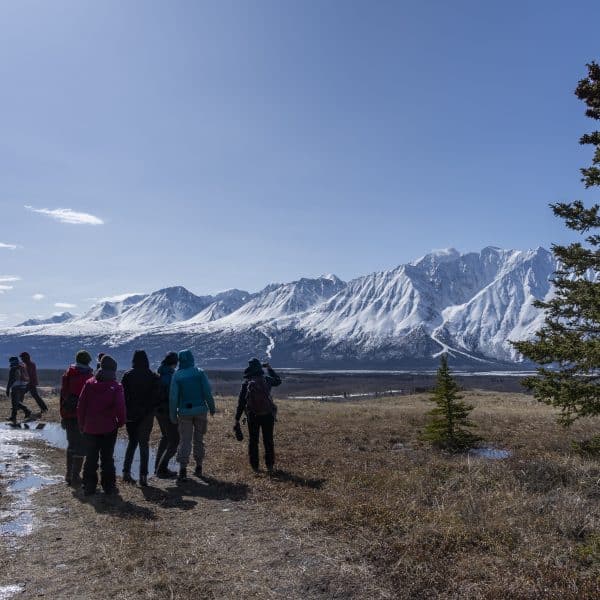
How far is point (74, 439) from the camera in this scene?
12133 millimetres

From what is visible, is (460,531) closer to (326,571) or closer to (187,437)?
(326,571)

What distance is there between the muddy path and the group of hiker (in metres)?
0.86

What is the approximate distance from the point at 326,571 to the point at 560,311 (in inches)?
532

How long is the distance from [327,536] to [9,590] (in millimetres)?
4139

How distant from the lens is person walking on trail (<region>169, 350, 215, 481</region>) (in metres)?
11.9

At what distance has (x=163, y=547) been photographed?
7367 millimetres

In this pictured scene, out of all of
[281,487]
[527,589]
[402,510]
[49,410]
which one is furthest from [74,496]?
[49,410]

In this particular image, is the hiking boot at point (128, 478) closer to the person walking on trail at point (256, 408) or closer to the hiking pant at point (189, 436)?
the hiking pant at point (189, 436)

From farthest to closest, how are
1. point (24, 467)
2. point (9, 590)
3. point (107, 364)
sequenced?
point (24, 467) < point (107, 364) < point (9, 590)

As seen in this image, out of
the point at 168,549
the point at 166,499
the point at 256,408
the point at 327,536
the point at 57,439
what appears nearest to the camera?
the point at 168,549

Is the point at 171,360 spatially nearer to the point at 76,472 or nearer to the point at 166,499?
the point at 76,472

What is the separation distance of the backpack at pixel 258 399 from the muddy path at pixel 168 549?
1.80 metres

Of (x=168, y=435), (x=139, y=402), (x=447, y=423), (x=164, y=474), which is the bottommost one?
(x=164, y=474)

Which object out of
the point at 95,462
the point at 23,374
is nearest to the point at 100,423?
the point at 95,462
